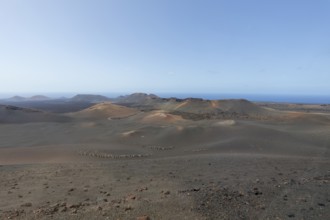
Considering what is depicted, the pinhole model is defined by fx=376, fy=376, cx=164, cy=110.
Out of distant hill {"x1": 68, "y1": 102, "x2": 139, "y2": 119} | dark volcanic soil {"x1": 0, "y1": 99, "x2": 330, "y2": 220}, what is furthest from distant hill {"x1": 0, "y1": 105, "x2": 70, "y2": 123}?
dark volcanic soil {"x1": 0, "y1": 99, "x2": 330, "y2": 220}

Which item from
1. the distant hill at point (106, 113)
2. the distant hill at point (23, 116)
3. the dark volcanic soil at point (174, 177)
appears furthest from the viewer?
the distant hill at point (106, 113)

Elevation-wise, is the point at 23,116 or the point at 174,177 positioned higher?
the point at 23,116

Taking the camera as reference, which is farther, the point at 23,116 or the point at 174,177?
the point at 23,116

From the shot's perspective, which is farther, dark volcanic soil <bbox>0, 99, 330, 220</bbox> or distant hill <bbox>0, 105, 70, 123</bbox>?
distant hill <bbox>0, 105, 70, 123</bbox>

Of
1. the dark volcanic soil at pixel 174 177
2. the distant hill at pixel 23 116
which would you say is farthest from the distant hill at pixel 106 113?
the dark volcanic soil at pixel 174 177

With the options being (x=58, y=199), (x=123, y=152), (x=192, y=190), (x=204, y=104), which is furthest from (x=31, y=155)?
(x=204, y=104)

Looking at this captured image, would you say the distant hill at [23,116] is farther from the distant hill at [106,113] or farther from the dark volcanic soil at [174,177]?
the dark volcanic soil at [174,177]

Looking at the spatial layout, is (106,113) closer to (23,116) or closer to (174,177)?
(23,116)

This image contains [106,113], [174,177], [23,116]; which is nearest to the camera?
[174,177]

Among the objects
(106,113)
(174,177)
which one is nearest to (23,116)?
(106,113)

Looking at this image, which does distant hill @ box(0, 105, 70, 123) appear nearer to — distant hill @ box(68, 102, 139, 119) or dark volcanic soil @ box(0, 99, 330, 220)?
distant hill @ box(68, 102, 139, 119)

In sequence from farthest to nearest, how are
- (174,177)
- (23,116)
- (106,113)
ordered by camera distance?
1. (106,113)
2. (23,116)
3. (174,177)

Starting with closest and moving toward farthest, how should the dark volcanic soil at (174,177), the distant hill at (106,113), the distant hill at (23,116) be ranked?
the dark volcanic soil at (174,177) < the distant hill at (23,116) < the distant hill at (106,113)
